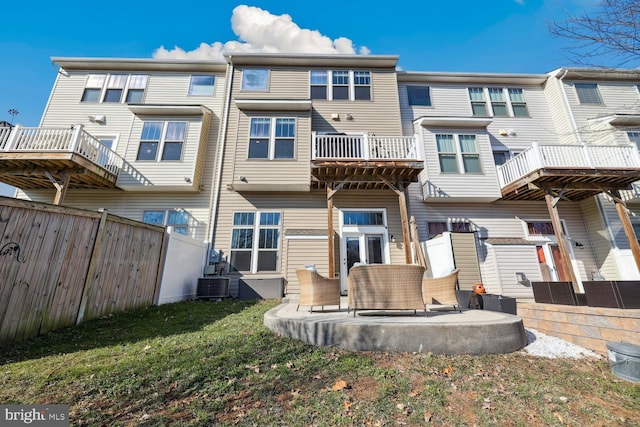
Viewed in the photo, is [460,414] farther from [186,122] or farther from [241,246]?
[186,122]

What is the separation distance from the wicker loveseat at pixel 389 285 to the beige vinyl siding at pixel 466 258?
468cm

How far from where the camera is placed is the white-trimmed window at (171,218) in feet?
30.5

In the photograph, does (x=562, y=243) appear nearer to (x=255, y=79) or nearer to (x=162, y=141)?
(x=255, y=79)

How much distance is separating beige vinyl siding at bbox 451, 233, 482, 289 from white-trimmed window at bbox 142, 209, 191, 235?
9226mm

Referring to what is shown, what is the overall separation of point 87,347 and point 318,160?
6.52m

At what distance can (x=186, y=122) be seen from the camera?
9.95 meters

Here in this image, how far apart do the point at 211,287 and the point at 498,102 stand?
14026 millimetres

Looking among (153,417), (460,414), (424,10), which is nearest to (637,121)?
(424,10)

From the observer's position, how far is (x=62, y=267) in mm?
4234

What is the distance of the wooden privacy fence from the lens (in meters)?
3.61

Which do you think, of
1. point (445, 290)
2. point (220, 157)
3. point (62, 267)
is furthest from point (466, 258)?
point (62, 267)

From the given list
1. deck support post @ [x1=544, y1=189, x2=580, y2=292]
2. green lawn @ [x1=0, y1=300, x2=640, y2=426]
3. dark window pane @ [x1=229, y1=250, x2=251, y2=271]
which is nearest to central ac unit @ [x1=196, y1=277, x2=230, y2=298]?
dark window pane @ [x1=229, y1=250, x2=251, y2=271]

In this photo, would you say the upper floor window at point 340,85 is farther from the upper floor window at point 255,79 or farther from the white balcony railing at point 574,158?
the white balcony railing at point 574,158

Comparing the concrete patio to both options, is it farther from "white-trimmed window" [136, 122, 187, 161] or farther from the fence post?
"white-trimmed window" [136, 122, 187, 161]
